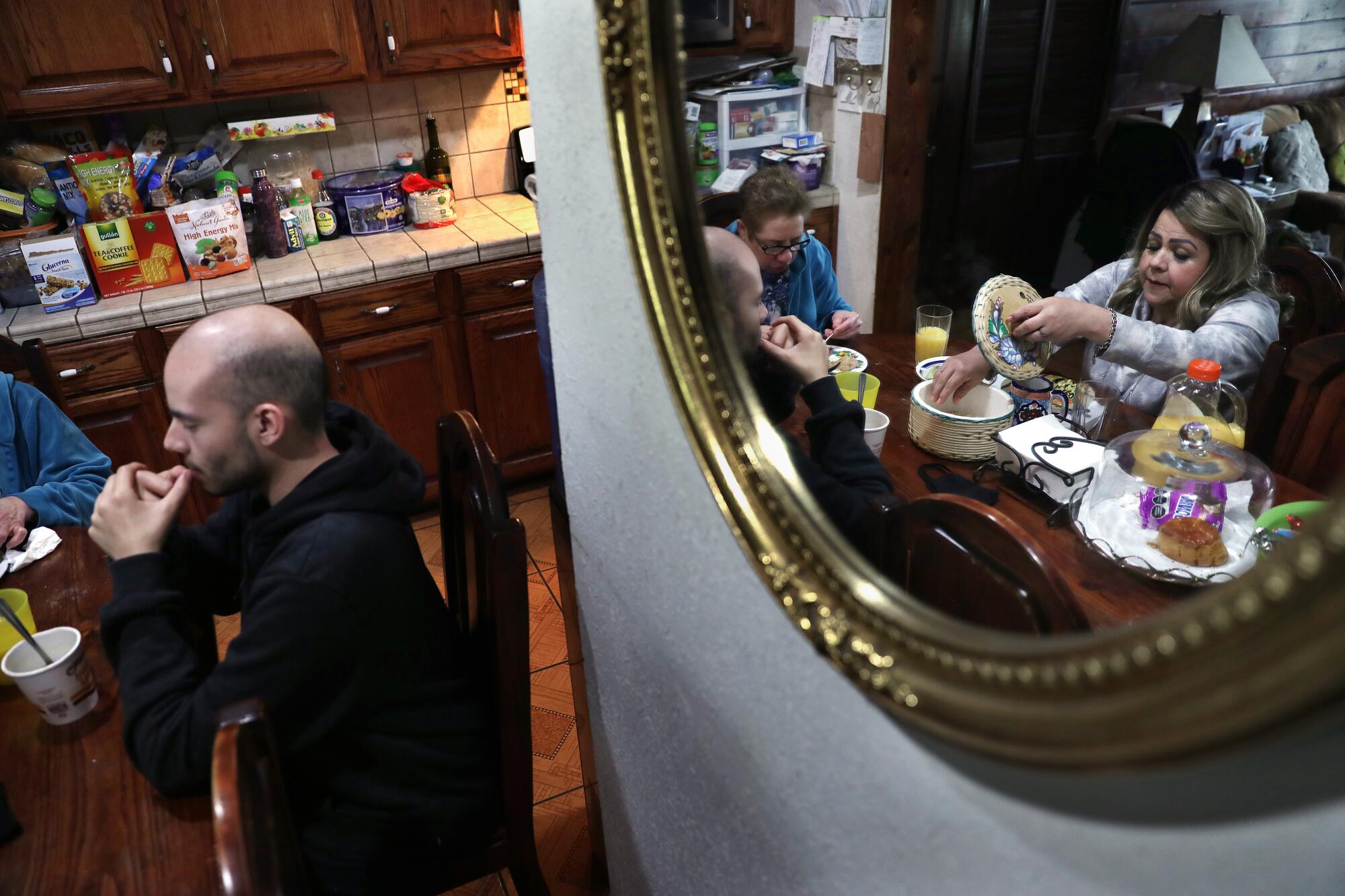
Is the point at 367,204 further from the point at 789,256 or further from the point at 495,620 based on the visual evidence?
the point at 789,256

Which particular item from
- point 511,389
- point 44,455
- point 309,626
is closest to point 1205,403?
point 309,626

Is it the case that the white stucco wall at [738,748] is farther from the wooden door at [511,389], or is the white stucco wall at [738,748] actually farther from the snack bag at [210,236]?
the snack bag at [210,236]

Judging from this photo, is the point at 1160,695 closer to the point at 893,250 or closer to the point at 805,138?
the point at 893,250

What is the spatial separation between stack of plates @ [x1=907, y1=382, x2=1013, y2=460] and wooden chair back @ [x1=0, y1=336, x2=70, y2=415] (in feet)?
6.61

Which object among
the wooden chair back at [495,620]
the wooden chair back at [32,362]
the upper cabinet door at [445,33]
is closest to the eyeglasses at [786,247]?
the wooden chair back at [495,620]

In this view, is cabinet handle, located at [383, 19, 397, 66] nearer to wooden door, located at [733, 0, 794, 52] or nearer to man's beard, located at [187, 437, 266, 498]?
man's beard, located at [187, 437, 266, 498]

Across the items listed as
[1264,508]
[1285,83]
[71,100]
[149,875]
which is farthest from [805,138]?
[71,100]

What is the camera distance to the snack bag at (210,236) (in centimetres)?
264

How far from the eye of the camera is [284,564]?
124 cm

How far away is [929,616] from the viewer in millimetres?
540

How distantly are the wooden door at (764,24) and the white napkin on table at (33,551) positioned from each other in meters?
1.57

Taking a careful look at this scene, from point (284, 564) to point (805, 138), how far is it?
90 centimetres

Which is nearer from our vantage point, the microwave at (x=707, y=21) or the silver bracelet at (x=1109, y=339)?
the silver bracelet at (x=1109, y=339)

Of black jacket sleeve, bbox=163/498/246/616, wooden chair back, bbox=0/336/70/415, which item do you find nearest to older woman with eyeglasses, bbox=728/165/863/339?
black jacket sleeve, bbox=163/498/246/616
